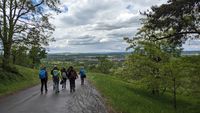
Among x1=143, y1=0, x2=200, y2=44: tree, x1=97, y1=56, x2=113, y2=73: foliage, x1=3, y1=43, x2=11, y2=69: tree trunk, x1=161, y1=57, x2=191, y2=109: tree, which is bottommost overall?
x1=97, y1=56, x2=113, y2=73: foliage

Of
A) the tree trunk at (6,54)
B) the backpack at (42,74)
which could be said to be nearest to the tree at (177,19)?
the backpack at (42,74)

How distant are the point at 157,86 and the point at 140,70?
275 cm

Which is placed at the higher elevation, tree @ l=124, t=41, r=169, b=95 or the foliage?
tree @ l=124, t=41, r=169, b=95

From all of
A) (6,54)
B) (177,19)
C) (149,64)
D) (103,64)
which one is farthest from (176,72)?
(103,64)

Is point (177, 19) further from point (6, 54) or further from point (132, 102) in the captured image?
point (6, 54)

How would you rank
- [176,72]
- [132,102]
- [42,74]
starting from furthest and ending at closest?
[176,72]
[42,74]
[132,102]

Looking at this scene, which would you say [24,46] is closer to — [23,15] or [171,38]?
[23,15]

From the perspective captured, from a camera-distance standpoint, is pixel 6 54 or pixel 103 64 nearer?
pixel 6 54

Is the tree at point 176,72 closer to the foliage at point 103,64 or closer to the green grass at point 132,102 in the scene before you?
the green grass at point 132,102

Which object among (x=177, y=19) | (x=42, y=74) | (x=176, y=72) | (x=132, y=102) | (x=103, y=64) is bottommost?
(x=103, y=64)

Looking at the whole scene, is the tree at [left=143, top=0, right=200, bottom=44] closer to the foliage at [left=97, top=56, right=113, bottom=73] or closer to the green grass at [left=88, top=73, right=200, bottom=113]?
the green grass at [left=88, top=73, right=200, bottom=113]

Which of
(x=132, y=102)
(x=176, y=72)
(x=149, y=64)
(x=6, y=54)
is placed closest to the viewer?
(x=132, y=102)

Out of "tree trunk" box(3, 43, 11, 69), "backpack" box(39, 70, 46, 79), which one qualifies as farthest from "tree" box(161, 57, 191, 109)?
"tree trunk" box(3, 43, 11, 69)

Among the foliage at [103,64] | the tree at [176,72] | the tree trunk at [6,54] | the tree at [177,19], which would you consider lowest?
the foliage at [103,64]
